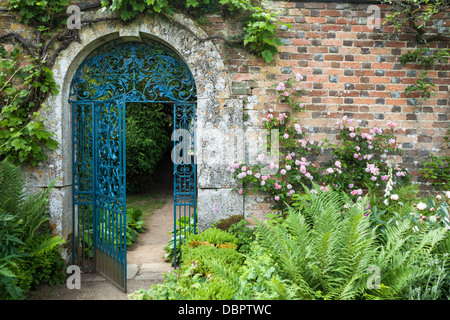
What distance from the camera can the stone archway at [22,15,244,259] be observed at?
433 centimetres

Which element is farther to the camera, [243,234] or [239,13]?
[239,13]

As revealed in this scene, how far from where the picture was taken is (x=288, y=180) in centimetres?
436

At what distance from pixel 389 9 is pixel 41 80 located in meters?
4.72

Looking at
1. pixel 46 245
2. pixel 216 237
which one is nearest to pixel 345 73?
pixel 216 237

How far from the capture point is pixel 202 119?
436 centimetres

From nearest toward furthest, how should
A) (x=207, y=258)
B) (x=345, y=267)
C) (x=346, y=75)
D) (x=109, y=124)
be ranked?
(x=345, y=267) → (x=207, y=258) → (x=109, y=124) → (x=346, y=75)

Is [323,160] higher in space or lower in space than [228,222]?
higher

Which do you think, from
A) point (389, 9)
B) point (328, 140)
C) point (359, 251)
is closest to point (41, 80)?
point (328, 140)

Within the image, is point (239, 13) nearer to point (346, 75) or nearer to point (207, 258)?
point (346, 75)

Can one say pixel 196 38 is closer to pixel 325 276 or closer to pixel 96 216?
pixel 96 216

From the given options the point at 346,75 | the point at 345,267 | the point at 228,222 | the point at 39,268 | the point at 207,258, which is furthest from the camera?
the point at 346,75

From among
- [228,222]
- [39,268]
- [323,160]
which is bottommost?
[39,268]

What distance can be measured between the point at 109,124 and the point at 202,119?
124 cm

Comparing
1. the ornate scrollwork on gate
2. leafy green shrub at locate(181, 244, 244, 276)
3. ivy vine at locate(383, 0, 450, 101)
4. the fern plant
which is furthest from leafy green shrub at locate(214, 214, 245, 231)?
ivy vine at locate(383, 0, 450, 101)
